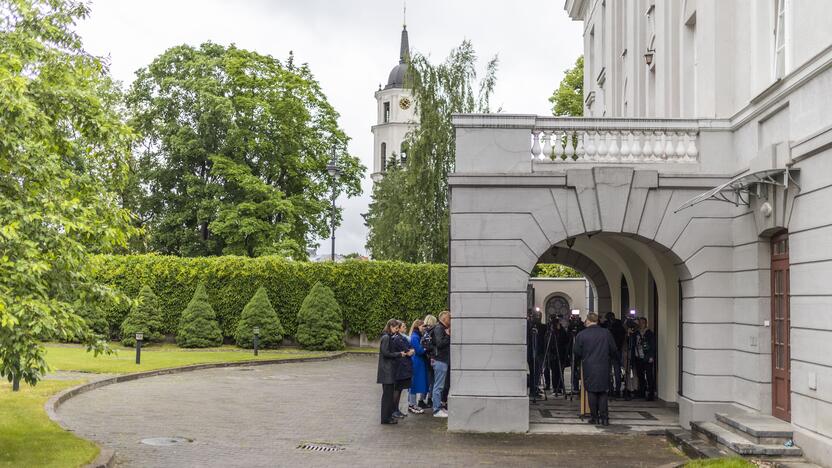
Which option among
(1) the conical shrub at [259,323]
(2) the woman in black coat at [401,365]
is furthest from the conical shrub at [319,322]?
(2) the woman in black coat at [401,365]

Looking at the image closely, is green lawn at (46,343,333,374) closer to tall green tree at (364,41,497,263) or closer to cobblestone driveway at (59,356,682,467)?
cobblestone driveway at (59,356,682,467)

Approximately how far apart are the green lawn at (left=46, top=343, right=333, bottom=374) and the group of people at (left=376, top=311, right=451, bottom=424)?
346 inches

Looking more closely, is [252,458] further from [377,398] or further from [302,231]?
[302,231]

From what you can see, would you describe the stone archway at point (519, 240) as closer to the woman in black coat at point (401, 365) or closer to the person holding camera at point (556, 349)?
the woman in black coat at point (401, 365)

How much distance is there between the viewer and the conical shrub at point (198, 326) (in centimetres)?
3431

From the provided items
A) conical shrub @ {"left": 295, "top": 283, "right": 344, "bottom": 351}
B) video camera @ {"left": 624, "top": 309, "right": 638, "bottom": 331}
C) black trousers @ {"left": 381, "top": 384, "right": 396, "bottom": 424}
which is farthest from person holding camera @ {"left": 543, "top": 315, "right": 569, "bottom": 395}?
conical shrub @ {"left": 295, "top": 283, "right": 344, "bottom": 351}

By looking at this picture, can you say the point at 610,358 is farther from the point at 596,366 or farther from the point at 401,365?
the point at 401,365

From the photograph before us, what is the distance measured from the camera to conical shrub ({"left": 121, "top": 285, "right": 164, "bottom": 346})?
34375 millimetres

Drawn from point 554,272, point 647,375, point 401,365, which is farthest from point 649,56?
point 554,272

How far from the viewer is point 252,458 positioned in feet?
40.1

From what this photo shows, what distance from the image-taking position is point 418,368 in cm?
1777

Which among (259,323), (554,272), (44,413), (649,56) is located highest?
(649,56)

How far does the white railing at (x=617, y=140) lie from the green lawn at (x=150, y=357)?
1254cm

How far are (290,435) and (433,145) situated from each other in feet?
87.4
